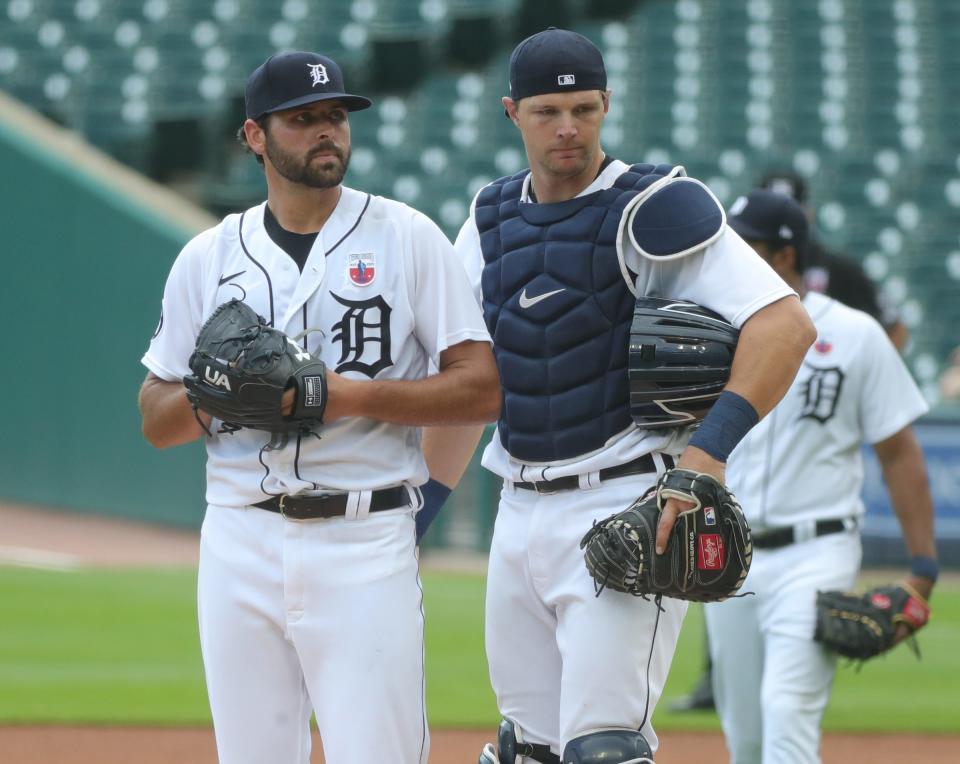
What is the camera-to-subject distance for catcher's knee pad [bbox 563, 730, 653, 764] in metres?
3.31

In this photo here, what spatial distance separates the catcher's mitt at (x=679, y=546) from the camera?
323 cm

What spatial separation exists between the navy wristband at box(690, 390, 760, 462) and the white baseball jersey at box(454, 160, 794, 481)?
193mm

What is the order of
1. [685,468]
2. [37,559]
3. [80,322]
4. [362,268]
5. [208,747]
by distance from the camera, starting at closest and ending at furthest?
[685,468] → [362,268] → [208,747] → [37,559] → [80,322]

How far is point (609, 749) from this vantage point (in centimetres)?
332

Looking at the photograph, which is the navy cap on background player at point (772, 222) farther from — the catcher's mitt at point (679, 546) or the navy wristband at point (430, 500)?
the catcher's mitt at point (679, 546)

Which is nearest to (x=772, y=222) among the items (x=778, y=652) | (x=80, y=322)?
(x=778, y=652)

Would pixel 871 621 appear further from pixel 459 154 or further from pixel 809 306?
pixel 459 154

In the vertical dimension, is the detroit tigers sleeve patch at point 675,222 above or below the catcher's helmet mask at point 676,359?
above

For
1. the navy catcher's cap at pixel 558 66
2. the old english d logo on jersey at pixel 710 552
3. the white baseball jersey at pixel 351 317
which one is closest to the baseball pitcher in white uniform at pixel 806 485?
the navy catcher's cap at pixel 558 66

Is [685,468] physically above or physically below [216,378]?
below

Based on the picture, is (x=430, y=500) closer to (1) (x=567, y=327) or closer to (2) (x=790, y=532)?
(1) (x=567, y=327)

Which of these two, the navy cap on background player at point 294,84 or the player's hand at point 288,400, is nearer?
the player's hand at point 288,400

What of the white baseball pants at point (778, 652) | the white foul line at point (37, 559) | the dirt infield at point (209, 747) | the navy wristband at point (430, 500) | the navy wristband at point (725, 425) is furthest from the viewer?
the white foul line at point (37, 559)

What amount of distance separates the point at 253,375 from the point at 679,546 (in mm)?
954
